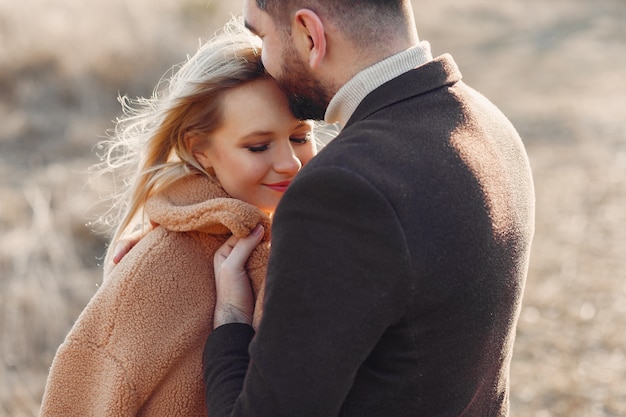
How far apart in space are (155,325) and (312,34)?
2.81ft

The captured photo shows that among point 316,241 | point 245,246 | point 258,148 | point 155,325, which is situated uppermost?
point 316,241

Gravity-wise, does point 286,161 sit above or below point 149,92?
above

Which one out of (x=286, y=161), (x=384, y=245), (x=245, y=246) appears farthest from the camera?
(x=286, y=161)

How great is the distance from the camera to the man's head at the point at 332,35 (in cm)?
202

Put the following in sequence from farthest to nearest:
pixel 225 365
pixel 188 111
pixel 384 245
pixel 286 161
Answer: pixel 188 111, pixel 286 161, pixel 225 365, pixel 384 245

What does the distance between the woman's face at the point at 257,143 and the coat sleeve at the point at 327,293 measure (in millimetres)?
787

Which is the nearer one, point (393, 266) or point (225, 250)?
point (393, 266)

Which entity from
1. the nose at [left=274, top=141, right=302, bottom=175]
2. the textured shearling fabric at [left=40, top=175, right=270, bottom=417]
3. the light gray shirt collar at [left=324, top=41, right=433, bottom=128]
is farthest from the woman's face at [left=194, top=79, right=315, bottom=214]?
the light gray shirt collar at [left=324, top=41, right=433, bottom=128]

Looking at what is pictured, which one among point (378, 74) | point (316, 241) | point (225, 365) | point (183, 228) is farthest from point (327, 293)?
point (183, 228)

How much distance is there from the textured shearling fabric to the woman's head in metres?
0.25

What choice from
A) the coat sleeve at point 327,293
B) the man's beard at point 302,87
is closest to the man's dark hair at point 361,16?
the man's beard at point 302,87

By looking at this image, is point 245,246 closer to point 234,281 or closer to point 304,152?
point 234,281

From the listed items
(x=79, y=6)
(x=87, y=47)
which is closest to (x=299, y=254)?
(x=87, y=47)

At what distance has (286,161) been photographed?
250 cm
